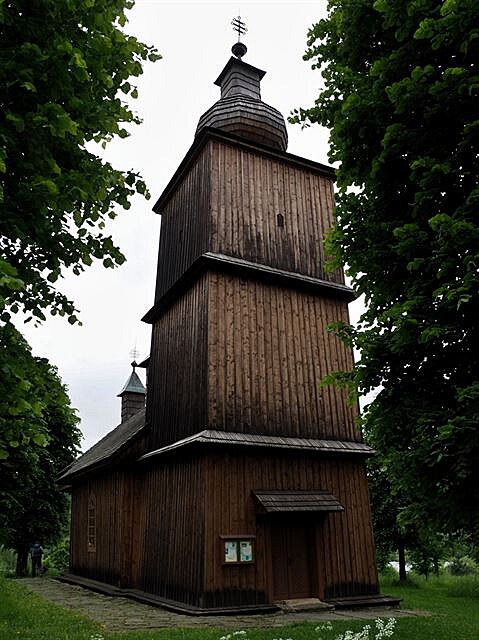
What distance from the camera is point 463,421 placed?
5.26m

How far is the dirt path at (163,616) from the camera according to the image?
1020 centimetres

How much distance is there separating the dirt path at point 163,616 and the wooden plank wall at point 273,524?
66cm

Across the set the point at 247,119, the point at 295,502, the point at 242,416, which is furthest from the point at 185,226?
the point at 295,502

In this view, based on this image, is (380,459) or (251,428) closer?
(380,459)

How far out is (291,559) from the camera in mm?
12727

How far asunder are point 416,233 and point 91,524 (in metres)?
17.1

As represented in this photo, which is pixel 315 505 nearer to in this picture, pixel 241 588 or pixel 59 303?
pixel 241 588

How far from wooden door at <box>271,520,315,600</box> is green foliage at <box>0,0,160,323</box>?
27.9ft

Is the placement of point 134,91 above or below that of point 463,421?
above

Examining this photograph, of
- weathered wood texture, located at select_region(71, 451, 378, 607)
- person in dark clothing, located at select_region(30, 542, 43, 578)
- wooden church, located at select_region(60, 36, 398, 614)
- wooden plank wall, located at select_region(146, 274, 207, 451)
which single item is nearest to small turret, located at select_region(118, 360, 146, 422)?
person in dark clothing, located at select_region(30, 542, 43, 578)

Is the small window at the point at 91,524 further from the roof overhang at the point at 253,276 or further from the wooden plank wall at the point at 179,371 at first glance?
the roof overhang at the point at 253,276

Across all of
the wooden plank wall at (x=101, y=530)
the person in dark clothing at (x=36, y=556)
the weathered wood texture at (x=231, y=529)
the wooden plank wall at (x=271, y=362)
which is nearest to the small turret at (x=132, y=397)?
the person in dark clothing at (x=36, y=556)

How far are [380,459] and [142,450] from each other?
10818 mm

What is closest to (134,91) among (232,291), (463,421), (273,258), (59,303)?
(59,303)
